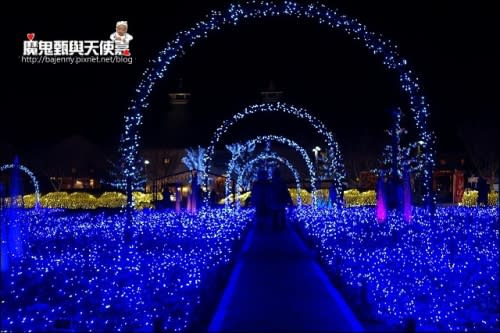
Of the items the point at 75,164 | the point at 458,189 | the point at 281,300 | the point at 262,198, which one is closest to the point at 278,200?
the point at 262,198

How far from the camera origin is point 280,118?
66.8 metres

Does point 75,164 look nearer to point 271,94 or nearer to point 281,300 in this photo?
point 271,94

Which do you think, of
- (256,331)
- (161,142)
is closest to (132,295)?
(256,331)

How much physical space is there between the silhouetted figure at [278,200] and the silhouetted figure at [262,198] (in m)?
0.18

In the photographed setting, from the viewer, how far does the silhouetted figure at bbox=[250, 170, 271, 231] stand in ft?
62.7

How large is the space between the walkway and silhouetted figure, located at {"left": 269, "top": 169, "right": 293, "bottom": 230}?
567 cm

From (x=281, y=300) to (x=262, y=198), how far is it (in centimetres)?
1086

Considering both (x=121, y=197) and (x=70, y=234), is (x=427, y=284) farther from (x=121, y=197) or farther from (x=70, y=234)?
(x=121, y=197)

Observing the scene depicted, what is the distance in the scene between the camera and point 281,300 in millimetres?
8461

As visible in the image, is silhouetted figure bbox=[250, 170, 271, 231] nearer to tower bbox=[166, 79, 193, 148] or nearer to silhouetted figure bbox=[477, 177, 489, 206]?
silhouetted figure bbox=[477, 177, 489, 206]

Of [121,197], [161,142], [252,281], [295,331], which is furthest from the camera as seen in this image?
[161,142]

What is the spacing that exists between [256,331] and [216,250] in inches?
266

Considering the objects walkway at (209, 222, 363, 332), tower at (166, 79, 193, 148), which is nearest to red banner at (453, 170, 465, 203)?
walkway at (209, 222, 363, 332)

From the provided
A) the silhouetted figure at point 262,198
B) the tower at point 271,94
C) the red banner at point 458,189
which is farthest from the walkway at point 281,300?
the tower at point 271,94
